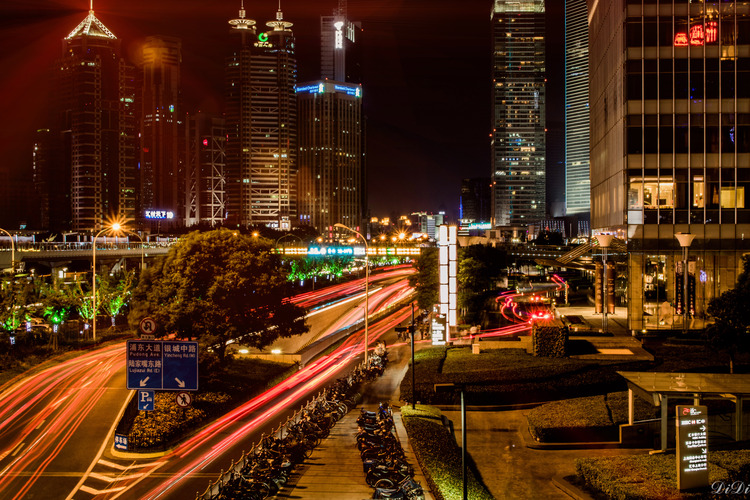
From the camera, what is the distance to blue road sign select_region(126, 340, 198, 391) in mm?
21141

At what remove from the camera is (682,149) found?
44.2m

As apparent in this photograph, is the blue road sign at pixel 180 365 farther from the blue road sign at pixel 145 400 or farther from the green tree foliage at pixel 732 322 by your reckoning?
the green tree foliage at pixel 732 322

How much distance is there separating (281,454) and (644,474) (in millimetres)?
11430

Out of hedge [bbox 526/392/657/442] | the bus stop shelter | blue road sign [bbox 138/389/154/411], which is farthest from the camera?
hedge [bbox 526/392/657/442]

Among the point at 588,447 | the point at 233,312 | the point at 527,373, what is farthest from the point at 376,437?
the point at 233,312

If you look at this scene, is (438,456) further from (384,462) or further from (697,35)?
(697,35)

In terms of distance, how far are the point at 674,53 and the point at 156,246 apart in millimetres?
93447

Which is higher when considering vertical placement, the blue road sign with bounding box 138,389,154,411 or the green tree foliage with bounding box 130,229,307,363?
the green tree foliage with bounding box 130,229,307,363

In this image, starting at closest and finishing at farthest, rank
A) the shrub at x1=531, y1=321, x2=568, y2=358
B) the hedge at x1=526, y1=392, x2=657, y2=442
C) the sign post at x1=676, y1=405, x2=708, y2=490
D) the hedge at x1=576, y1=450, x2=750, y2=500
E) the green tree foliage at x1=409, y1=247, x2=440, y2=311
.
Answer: the sign post at x1=676, y1=405, x2=708, y2=490 → the hedge at x1=576, y1=450, x2=750, y2=500 → the hedge at x1=526, y1=392, x2=657, y2=442 → the shrub at x1=531, y1=321, x2=568, y2=358 → the green tree foliage at x1=409, y1=247, x2=440, y2=311

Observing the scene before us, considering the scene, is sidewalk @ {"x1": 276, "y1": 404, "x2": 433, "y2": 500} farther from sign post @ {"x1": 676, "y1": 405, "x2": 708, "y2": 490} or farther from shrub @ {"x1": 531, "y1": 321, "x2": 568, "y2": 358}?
shrub @ {"x1": 531, "y1": 321, "x2": 568, "y2": 358}

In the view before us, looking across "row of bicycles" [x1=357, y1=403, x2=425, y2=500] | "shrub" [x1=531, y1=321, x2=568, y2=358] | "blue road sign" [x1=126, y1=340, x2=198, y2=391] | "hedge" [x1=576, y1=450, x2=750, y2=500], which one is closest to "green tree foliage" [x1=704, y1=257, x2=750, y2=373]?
"shrub" [x1=531, y1=321, x2=568, y2=358]

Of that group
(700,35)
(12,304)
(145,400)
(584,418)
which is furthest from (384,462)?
(700,35)

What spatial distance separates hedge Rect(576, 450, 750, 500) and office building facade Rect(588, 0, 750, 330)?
88.4 ft

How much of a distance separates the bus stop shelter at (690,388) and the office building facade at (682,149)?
24.2 m
